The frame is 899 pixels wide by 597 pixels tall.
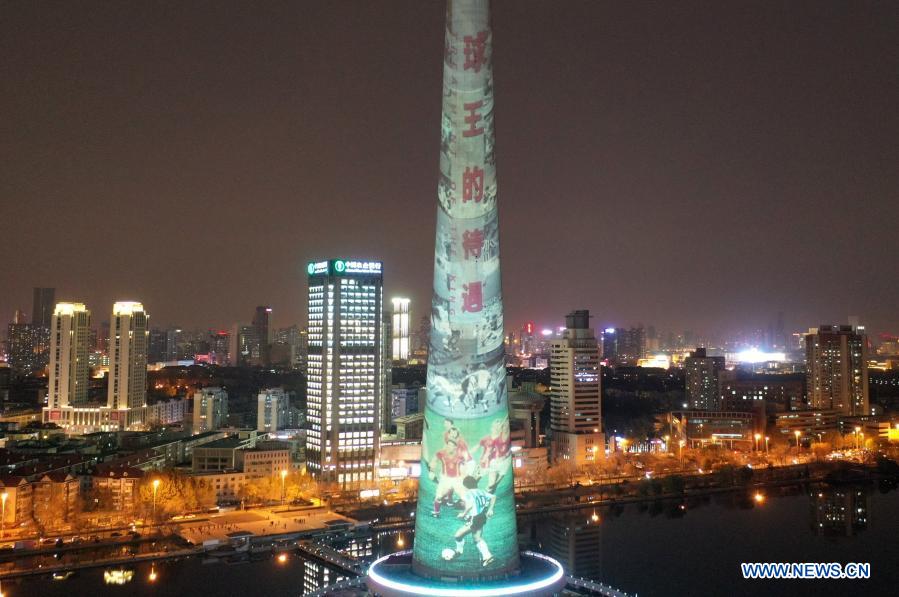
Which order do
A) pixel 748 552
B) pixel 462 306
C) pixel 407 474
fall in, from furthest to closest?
pixel 407 474 < pixel 748 552 < pixel 462 306

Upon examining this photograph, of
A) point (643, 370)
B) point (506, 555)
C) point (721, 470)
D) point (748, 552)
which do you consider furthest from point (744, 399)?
point (506, 555)

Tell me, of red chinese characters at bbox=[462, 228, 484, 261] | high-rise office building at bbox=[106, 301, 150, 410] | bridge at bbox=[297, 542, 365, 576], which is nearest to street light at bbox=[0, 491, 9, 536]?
bridge at bbox=[297, 542, 365, 576]

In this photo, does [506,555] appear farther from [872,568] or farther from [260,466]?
[260,466]

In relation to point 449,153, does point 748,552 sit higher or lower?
lower

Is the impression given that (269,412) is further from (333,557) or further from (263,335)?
(263,335)

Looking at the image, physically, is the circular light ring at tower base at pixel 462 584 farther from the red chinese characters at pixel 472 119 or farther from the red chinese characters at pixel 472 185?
the red chinese characters at pixel 472 119
